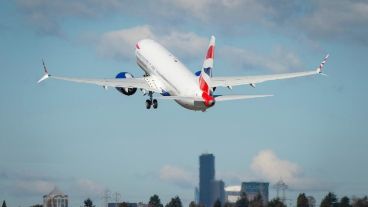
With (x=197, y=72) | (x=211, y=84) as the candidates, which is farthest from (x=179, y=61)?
(x=211, y=84)

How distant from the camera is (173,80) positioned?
166 metres

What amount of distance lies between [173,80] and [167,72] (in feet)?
14.5

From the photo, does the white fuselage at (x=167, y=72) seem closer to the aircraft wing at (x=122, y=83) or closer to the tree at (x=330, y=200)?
the aircraft wing at (x=122, y=83)

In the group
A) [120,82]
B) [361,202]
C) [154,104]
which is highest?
[120,82]

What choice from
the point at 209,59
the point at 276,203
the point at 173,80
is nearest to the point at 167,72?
the point at 173,80

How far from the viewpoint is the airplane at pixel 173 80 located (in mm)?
154000

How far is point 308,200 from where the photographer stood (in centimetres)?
18662

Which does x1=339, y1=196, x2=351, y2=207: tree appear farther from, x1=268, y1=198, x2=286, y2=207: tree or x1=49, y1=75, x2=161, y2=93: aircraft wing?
x1=49, y1=75, x2=161, y2=93: aircraft wing

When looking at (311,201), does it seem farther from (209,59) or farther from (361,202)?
(209,59)

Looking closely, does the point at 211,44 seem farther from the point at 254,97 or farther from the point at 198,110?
the point at 254,97

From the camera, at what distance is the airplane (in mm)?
154000

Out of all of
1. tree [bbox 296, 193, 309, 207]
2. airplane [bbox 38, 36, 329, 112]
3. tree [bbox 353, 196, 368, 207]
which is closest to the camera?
airplane [bbox 38, 36, 329, 112]

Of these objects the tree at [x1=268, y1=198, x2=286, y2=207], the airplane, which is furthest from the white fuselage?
the tree at [x1=268, y1=198, x2=286, y2=207]

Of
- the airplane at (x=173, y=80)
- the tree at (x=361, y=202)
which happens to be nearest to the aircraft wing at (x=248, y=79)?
the airplane at (x=173, y=80)
